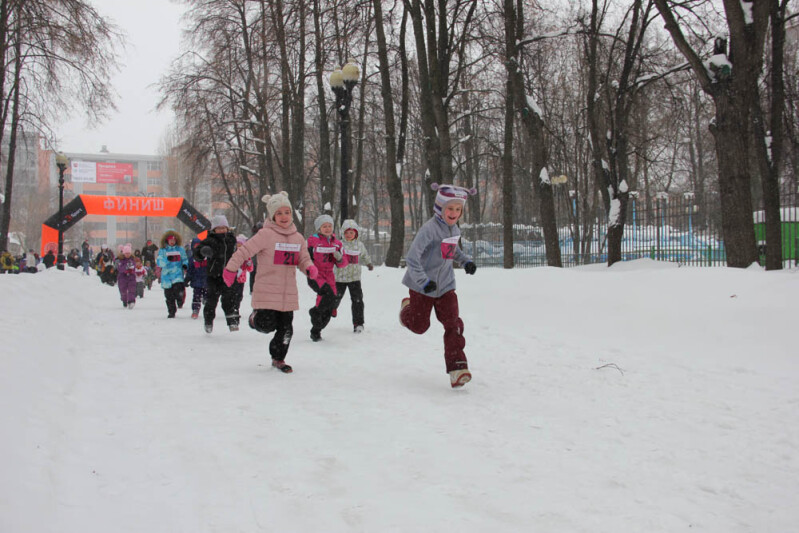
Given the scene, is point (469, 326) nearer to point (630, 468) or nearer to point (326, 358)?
point (326, 358)

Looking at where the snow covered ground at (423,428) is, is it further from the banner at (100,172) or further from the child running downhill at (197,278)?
the banner at (100,172)

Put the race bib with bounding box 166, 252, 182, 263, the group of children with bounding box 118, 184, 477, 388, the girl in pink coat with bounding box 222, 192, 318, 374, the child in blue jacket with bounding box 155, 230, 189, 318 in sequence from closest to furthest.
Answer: the group of children with bounding box 118, 184, 477, 388 → the girl in pink coat with bounding box 222, 192, 318, 374 → the child in blue jacket with bounding box 155, 230, 189, 318 → the race bib with bounding box 166, 252, 182, 263

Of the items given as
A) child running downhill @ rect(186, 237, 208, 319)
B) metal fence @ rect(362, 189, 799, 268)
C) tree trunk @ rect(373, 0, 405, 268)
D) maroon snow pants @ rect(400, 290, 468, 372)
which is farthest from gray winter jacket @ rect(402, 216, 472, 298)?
tree trunk @ rect(373, 0, 405, 268)

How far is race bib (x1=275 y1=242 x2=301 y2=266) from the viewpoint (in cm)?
679

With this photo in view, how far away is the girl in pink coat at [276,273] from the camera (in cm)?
659

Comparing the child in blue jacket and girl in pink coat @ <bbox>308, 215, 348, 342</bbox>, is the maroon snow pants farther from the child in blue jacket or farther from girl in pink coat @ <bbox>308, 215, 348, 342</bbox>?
the child in blue jacket

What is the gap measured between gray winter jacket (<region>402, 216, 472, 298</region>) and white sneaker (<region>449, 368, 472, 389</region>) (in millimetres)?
736

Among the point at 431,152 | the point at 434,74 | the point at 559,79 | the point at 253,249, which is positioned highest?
the point at 559,79

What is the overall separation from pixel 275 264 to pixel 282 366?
1089 mm

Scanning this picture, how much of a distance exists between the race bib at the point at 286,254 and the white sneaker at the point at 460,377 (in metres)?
2.27

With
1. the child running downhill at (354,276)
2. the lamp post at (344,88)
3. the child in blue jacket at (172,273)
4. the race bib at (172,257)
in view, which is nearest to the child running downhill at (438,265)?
the child running downhill at (354,276)

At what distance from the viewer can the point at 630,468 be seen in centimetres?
358

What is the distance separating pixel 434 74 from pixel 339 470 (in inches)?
556

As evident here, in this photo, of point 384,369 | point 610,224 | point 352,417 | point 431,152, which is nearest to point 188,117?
point 431,152
